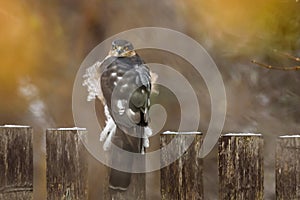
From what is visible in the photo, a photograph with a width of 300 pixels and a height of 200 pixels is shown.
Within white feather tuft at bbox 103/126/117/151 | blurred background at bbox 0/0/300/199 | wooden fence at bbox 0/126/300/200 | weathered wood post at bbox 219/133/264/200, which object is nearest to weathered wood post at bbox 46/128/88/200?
wooden fence at bbox 0/126/300/200

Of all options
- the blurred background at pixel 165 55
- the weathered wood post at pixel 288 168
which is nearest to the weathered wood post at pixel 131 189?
the weathered wood post at pixel 288 168

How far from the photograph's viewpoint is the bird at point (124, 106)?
129 cm

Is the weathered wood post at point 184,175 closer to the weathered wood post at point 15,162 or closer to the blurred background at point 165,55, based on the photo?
the weathered wood post at point 15,162

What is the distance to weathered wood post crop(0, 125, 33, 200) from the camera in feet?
3.84

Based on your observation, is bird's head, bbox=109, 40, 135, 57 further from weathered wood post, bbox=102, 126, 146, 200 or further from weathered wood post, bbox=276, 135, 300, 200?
weathered wood post, bbox=276, 135, 300, 200

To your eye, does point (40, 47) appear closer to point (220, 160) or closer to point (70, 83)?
point (70, 83)

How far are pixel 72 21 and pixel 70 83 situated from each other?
24 cm

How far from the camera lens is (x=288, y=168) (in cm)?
113

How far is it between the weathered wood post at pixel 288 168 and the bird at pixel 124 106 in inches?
13.1

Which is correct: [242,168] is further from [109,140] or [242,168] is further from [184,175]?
[109,140]

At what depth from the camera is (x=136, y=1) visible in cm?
219

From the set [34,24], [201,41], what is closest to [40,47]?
[34,24]

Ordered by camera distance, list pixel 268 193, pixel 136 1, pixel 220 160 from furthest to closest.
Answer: pixel 136 1, pixel 268 193, pixel 220 160

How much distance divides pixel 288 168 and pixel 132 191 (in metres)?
0.36
